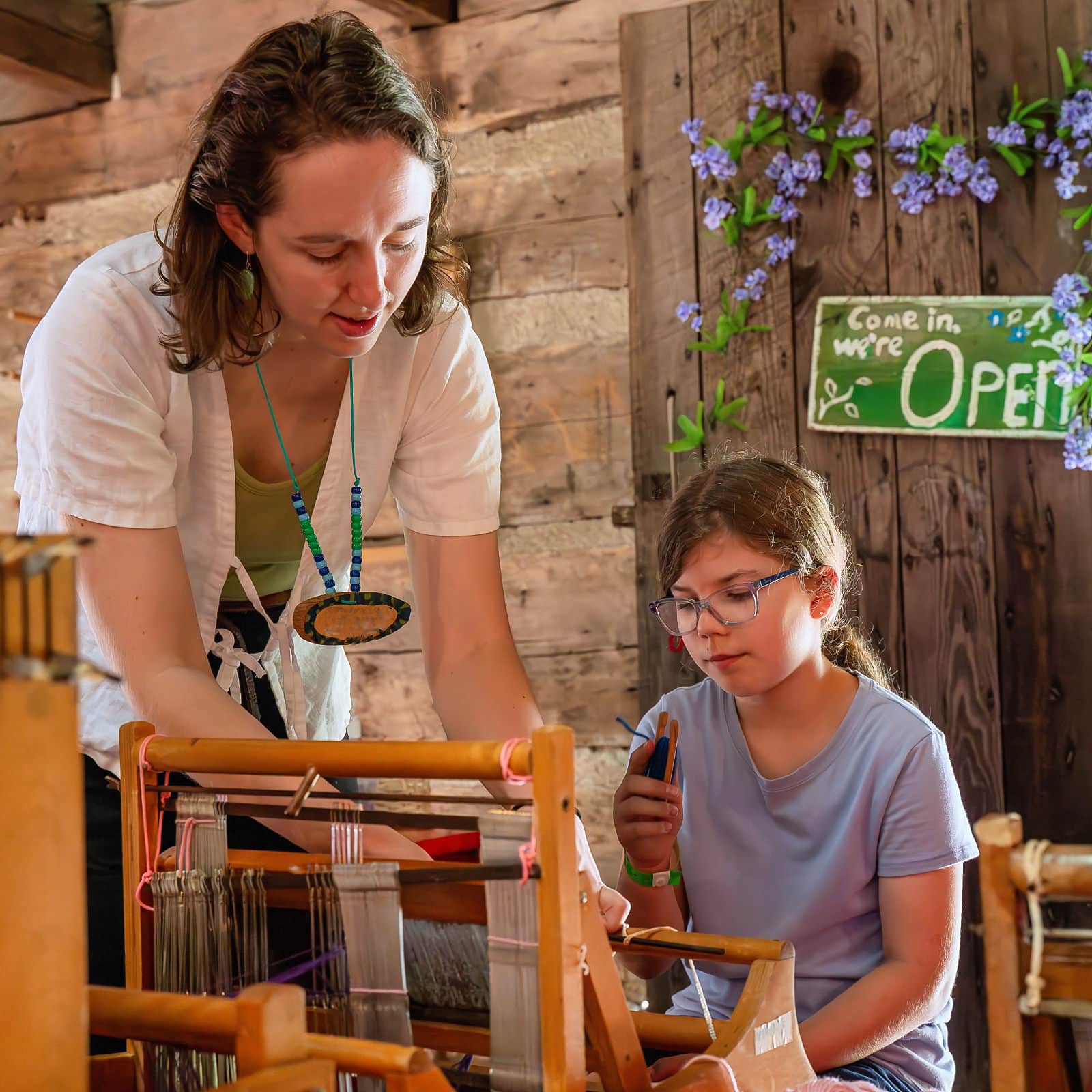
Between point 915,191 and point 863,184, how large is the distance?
0.34 ft

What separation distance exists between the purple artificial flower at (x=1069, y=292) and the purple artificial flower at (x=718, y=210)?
2.21ft

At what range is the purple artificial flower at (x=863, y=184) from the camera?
265 centimetres

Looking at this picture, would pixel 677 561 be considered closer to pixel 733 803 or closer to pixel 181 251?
pixel 733 803

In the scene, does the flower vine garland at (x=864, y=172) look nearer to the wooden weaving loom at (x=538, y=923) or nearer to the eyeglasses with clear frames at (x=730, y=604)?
the eyeglasses with clear frames at (x=730, y=604)

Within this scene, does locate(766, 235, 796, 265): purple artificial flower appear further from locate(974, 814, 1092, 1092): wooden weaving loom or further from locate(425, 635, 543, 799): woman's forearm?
locate(974, 814, 1092, 1092): wooden weaving loom

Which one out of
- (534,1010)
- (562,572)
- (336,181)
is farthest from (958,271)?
(534,1010)

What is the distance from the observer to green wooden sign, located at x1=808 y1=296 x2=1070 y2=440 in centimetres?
254

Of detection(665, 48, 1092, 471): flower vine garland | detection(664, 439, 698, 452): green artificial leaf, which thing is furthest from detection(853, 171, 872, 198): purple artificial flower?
detection(664, 439, 698, 452): green artificial leaf

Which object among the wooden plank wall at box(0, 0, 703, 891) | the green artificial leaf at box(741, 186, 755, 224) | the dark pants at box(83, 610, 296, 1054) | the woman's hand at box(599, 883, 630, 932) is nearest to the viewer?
the woman's hand at box(599, 883, 630, 932)

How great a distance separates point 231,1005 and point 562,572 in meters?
2.10

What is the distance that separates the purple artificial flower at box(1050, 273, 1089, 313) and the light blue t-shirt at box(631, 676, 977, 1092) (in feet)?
3.54

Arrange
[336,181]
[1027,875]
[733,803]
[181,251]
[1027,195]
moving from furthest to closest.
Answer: [1027,195]
[733,803]
[181,251]
[336,181]
[1027,875]

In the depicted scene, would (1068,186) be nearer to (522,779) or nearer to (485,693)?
(485,693)

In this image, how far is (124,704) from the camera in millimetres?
1463
